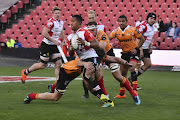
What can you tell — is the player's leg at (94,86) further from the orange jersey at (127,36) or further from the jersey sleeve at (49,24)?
the jersey sleeve at (49,24)

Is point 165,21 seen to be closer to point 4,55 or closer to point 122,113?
point 4,55

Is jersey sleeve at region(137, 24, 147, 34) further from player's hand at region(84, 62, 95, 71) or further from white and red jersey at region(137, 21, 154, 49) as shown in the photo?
player's hand at region(84, 62, 95, 71)

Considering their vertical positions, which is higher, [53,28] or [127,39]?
[53,28]

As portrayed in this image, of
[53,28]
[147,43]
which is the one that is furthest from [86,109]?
[147,43]

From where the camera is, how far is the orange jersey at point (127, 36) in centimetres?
825

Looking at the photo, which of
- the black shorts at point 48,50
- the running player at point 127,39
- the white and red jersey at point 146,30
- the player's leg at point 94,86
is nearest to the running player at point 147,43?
the white and red jersey at point 146,30

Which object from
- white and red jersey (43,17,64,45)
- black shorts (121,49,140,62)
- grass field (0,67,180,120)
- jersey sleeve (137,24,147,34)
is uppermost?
white and red jersey (43,17,64,45)

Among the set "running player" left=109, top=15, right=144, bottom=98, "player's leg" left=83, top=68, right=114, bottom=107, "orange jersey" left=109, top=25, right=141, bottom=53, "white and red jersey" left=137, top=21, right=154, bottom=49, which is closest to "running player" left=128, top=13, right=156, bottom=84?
"white and red jersey" left=137, top=21, right=154, bottom=49

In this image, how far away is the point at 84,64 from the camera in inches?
→ 243

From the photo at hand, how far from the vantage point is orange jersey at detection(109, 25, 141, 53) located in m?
8.25

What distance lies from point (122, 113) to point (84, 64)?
3.27 feet

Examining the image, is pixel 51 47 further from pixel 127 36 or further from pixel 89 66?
pixel 89 66

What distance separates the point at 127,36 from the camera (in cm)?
829

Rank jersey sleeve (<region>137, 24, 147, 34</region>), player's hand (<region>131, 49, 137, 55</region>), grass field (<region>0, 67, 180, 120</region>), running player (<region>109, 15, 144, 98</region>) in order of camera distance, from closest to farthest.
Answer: grass field (<region>0, 67, 180, 120</region>)
running player (<region>109, 15, 144, 98</region>)
player's hand (<region>131, 49, 137, 55</region>)
jersey sleeve (<region>137, 24, 147, 34</region>)
